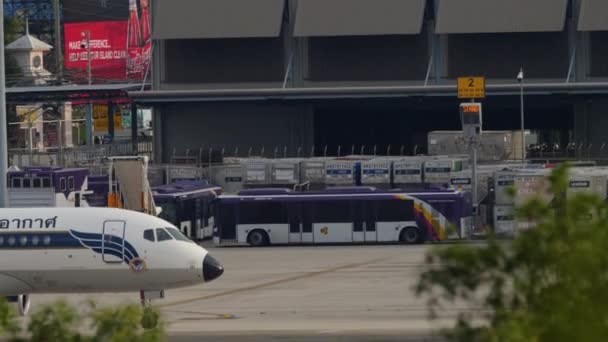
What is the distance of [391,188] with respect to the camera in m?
63.2

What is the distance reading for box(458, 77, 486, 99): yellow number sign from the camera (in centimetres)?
6900

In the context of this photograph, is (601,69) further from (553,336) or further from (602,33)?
(553,336)

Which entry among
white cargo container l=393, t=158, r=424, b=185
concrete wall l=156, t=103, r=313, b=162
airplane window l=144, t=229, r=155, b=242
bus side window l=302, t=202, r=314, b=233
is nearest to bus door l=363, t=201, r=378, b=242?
bus side window l=302, t=202, r=314, b=233

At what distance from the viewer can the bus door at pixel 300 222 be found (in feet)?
184

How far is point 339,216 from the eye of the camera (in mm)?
55625

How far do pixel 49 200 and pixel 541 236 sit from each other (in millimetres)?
48699

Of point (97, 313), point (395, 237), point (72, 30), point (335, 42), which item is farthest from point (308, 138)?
point (97, 313)

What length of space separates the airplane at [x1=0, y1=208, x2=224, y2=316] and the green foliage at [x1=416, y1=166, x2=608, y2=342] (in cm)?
2129

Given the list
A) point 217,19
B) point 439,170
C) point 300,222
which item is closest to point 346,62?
point 217,19

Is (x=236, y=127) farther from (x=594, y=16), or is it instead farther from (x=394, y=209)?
(x=394, y=209)

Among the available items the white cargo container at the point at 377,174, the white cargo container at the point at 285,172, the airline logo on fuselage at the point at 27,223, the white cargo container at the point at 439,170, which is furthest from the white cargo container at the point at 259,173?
the airline logo on fuselage at the point at 27,223

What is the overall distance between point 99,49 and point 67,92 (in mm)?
26644

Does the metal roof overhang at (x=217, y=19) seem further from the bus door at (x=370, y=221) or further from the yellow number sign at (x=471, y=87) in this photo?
the bus door at (x=370, y=221)

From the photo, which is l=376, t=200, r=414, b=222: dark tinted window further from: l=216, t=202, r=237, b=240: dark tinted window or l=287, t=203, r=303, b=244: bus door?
l=216, t=202, r=237, b=240: dark tinted window
